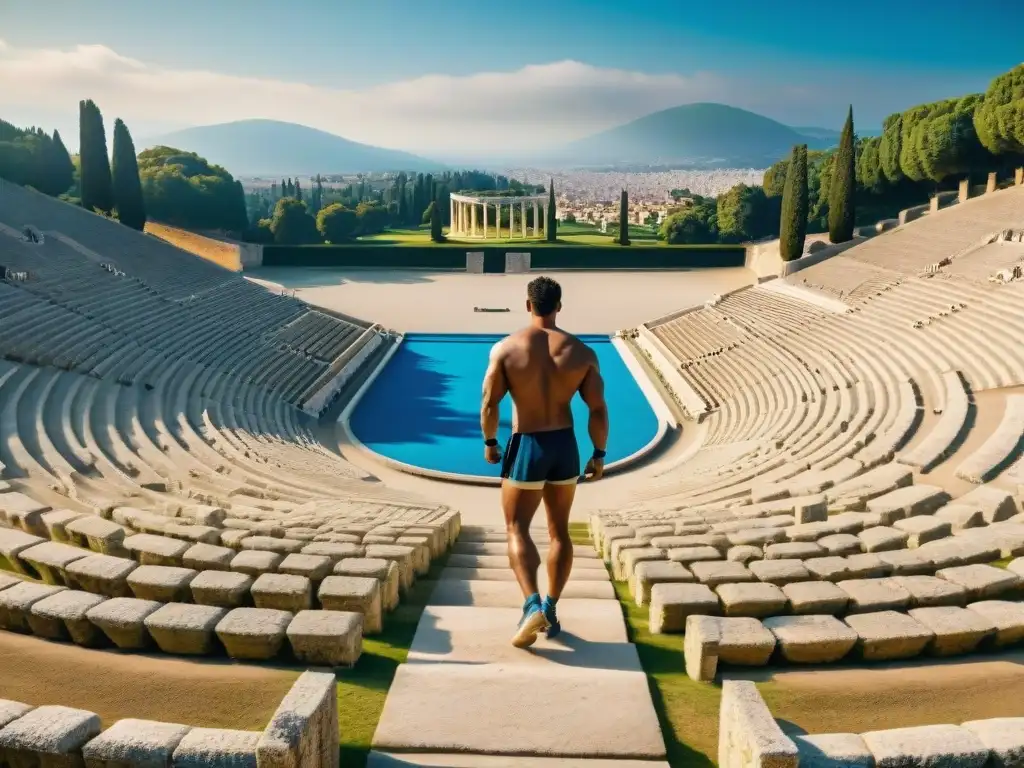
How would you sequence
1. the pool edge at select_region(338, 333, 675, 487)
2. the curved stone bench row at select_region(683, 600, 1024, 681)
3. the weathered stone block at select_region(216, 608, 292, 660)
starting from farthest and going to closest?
the pool edge at select_region(338, 333, 675, 487)
the curved stone bench row at select_region(683, 600, 1024, 681)
the weathered stone block at select_region(216, 608, 292, 660)

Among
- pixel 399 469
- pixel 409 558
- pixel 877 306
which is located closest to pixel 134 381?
pixel 399 469

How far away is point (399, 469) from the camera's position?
1762 cm

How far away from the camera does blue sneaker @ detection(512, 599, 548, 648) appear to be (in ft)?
17.0

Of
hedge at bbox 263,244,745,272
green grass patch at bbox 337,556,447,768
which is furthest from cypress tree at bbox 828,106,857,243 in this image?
green grass patch at bbox 337,556,447,768

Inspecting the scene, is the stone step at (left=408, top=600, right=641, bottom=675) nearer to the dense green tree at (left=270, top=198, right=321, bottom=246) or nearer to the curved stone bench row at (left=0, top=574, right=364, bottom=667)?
the curved stone bench row at (left=0, top=574, right=364, bottom=667)

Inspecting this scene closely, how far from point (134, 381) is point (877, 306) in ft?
73.3

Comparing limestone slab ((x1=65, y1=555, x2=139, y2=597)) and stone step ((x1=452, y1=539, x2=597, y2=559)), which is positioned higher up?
limestone slab ((x1=65, y1=555, x2=139, y2=597))

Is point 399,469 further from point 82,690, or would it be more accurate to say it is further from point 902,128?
point 902,128

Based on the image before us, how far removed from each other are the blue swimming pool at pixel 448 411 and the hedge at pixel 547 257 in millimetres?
20696

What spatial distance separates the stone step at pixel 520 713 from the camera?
13.4 ft

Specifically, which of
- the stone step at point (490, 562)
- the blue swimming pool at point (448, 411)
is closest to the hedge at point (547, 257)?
the blue swimming pool at point (448, 411)

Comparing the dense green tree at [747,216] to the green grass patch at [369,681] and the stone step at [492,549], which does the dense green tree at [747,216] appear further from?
the green grass patch at [369,681]

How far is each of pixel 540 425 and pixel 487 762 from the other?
2.19 metres

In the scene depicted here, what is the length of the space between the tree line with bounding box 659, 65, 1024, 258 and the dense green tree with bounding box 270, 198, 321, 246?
30551 mm
